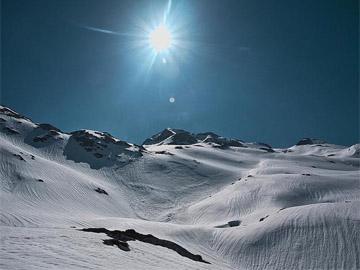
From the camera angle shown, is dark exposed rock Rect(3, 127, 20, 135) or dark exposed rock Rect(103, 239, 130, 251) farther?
dark exposed rock Rect(3, 127, 20, 135)

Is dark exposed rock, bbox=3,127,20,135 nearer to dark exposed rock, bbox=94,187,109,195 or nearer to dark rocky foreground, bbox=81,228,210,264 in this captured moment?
dark exposed rock, bbox=94,187,109,195

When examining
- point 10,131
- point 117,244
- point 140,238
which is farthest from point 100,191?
point 10,131

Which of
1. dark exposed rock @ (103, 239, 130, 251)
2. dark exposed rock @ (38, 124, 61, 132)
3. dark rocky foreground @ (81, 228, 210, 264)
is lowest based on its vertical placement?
dark exposed rock @ (103, 239, 130, 251)

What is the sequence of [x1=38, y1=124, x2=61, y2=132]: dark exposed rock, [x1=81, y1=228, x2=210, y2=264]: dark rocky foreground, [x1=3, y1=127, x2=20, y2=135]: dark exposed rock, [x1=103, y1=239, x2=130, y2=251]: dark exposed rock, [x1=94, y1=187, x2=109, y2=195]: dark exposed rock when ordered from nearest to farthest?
[x1=103, y1=239, x2=130, y2=251]: dark exposed rock → [x1=81, y1=228, x2=210, y2=264]: dark rocky foreground → [x1=94, y1=187, x2=109, y2=195]: dark exposed rock → [x1=3, y1=127, x2=20, y2=135]: dark exposed rock → [x1=38, y1=124, x2=61, y2=132]: dark exposed rock

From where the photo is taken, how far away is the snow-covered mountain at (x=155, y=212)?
2108 centimetres

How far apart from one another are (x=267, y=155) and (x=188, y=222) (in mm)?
102199

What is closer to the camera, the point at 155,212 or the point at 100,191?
the point at 155,212

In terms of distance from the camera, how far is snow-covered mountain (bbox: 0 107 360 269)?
2108cm

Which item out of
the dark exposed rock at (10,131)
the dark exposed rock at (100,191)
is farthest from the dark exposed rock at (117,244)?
the dark exposed rock at (10,131)

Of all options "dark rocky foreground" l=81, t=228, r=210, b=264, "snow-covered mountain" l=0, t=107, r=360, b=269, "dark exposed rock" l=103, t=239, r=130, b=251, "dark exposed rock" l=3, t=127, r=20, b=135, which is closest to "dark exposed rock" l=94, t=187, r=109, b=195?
"snow-covered mountain" l=0, t=107, r=360, b=269

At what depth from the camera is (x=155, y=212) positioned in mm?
65250

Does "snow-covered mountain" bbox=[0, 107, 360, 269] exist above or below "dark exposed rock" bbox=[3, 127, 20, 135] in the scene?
below

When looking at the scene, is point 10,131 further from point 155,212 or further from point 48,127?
point 155,212

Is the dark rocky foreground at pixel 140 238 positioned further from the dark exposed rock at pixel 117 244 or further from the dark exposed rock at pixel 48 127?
the dark exposed rock at pixel 48 127
